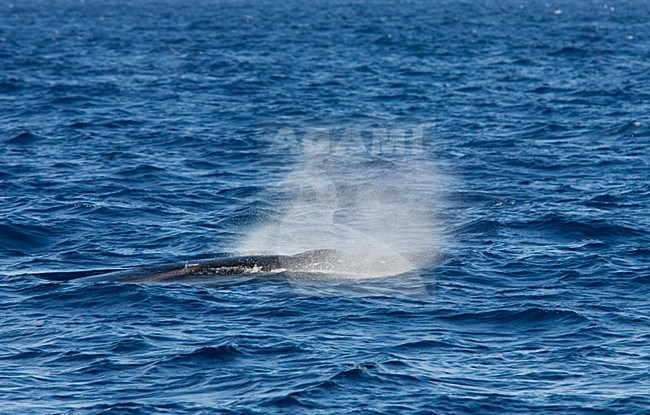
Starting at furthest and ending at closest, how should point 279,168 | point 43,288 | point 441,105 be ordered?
point 441,105, point 279,168, point 43,288

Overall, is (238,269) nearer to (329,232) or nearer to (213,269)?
(213,269)

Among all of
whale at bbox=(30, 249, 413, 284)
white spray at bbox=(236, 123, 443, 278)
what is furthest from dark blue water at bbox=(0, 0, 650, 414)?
whale at bbox=(30, 249, 413, 284)

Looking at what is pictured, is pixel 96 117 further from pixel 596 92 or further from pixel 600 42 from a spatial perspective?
pixel 600 42

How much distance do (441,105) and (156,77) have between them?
24.3 meters

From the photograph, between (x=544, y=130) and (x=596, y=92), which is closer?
(x=544, y=130)

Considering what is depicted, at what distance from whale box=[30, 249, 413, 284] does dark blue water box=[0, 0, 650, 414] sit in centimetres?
71

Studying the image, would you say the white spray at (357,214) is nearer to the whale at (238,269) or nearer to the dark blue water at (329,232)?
the whale at (238,269)

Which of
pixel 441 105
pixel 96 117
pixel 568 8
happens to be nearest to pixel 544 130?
pixel 441 105

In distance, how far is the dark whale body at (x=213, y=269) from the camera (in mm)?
34281

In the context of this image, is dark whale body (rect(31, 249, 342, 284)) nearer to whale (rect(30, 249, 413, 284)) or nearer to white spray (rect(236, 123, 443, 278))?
whale (rect(30, 249, 413, 284))

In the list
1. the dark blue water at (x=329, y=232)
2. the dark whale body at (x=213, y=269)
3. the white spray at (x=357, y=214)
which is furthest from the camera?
the white spray at (x=357, y=214)

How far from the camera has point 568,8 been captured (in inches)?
7023

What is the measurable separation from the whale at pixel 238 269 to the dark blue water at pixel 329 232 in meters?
0.71

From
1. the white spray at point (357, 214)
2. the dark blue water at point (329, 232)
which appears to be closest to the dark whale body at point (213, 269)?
the white spray at point (357, 214)
